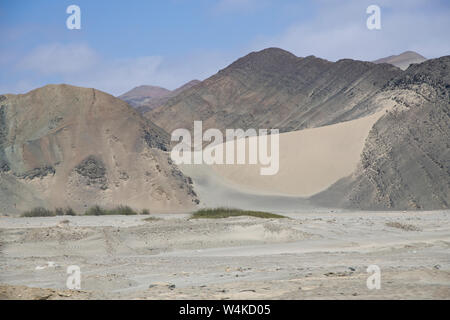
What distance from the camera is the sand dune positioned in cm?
4006

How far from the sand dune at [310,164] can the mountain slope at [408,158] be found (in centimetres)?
100

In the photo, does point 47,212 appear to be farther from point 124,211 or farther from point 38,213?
point 124,211

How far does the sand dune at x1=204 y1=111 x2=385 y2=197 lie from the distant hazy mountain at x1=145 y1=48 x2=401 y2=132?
13.4 metres

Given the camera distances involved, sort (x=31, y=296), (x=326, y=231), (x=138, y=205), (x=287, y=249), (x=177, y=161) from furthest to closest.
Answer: (x=177, y=161) < (x=138, y=205) < (x=326, y=231) < (x=287, y=249) < (x=31, y=296)

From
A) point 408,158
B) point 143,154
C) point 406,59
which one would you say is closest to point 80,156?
point 143,154

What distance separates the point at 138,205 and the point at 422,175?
1643 cm

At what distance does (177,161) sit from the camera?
41969 millimetres

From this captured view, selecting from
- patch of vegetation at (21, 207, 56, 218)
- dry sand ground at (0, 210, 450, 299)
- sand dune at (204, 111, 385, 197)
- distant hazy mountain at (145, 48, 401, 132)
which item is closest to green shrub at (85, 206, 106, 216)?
patch of vegetation at (21, 207, 56, 218)

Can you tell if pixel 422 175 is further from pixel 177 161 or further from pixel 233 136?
pixel 233 136

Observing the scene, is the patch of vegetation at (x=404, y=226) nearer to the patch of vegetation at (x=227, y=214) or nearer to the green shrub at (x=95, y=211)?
the patch of vegetation at (x=227, y=214)

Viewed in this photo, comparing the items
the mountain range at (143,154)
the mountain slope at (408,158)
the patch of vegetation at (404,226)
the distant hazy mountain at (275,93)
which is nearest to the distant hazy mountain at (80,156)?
the mountain range at (143,154)

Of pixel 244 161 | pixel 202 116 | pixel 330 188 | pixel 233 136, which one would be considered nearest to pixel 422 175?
pixel 330 188

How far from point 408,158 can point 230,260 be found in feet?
86.9

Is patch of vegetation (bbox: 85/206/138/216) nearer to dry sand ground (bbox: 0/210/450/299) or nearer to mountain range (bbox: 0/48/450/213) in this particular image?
mountain range (bbox: 0/48/450/213)
